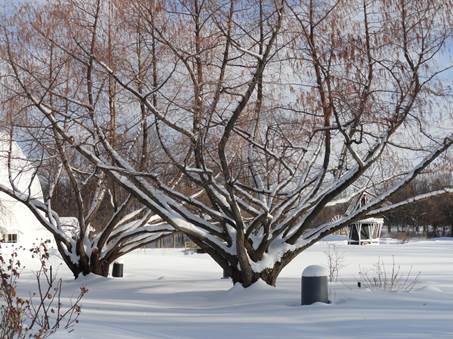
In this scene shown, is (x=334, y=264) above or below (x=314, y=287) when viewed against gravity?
below

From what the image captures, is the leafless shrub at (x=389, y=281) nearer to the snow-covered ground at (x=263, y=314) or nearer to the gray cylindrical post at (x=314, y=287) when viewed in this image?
the snow-covered ground at (x=263, y=314)

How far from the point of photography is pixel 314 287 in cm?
824

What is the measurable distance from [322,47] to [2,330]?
645 centimetres

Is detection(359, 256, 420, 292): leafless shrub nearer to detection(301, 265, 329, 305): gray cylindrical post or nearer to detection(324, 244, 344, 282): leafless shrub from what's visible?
detection(324, 244, 344, 282): leafless shrub

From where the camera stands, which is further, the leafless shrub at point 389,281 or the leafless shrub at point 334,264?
the leafless shrub at point 334,264

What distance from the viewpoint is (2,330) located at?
4.70 metres

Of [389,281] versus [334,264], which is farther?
[334,264]

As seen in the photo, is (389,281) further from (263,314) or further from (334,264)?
(334,264)

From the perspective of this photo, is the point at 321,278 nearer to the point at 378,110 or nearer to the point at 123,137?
the point at 378,110

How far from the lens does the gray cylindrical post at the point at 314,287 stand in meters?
8.22

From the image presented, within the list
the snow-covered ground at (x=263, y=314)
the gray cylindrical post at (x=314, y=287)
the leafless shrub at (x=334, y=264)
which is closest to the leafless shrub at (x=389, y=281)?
the leafless shrub at (x=334, y=264)

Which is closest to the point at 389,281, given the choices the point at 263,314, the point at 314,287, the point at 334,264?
the point at 314,287

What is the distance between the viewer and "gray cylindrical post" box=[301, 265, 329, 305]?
8.22 m

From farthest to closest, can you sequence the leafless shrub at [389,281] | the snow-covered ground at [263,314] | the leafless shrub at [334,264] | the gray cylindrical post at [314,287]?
the leafless shrub at [334,264]
the leafless shrub at [389,281]
the gray cylindrical post at [314,287]
the snow-covered ground at [263,314]
